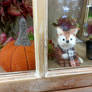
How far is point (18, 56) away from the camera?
651mm

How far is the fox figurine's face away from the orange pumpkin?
162 millimetres

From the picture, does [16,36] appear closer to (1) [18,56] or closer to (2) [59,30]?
(1) [18,56]

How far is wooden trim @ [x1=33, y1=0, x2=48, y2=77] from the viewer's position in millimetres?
540

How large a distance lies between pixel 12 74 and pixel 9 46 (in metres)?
0.16

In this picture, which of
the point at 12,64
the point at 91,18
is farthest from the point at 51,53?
the point at 91,18

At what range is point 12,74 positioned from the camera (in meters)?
0.62

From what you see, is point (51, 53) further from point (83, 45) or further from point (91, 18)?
point (91, 18)

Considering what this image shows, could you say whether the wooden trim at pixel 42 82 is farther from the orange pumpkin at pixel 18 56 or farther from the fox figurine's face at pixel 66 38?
the fox figurine's face at pixel 66 38

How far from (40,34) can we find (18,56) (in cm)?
17

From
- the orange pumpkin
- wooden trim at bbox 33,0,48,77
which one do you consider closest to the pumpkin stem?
the orange pumpkin

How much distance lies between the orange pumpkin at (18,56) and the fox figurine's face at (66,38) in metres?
0.16

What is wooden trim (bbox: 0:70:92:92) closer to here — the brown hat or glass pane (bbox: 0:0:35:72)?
glass pane (bbox: 0:0:35:72)

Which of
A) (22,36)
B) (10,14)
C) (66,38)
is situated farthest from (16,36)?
(66,38)

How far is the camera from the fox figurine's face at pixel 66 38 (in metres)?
0.68
